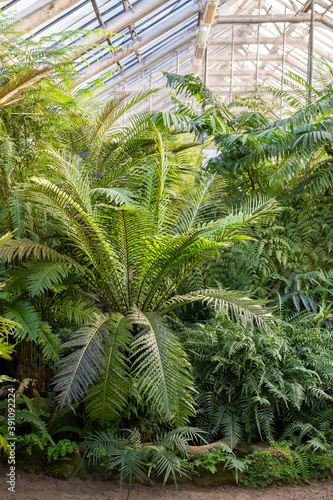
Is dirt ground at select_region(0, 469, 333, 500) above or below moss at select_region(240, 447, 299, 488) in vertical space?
below

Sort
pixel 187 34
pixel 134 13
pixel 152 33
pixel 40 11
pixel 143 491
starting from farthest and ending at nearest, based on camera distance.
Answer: pixel 187 34, pixel 152 33, pixel 134 13, pixel 40 11, pixel 143 491

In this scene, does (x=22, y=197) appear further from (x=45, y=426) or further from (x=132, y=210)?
(x=45, y=426)

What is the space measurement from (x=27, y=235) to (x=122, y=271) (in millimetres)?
715

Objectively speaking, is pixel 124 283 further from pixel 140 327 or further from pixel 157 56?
pixel 157 56

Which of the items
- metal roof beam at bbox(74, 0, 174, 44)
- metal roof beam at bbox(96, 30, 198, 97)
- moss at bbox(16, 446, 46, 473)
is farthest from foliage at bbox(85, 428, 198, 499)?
metal roof beam at bbox(96, 30, 198, 97)

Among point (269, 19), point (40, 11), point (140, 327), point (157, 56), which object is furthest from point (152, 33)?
point (140, 327)

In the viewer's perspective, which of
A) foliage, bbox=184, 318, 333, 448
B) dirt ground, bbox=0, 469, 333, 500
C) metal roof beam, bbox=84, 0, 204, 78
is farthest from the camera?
metal roof beam, bbox=84, 0, 204, 78

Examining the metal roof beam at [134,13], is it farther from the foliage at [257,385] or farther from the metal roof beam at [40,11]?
the foliage at [257,385]

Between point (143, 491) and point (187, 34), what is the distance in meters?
8.51

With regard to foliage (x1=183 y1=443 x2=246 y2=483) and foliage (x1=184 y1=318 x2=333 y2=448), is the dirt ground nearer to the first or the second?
foliage (x1=183 y1=443 x2=246 y2=483)

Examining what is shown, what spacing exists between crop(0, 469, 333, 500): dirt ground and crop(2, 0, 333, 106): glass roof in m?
4.48

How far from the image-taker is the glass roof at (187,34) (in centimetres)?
559

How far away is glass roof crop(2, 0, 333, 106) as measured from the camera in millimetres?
5594

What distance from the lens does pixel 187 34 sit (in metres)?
8.51
